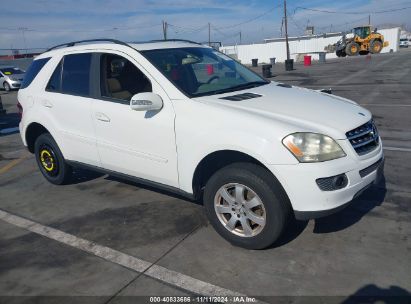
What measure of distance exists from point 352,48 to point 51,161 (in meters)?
39.1

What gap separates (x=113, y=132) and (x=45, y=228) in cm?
130

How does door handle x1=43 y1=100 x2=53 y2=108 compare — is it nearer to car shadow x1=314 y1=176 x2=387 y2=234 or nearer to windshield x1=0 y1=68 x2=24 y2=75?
car shadow x1=314 y1=176 x2=387 y2=234

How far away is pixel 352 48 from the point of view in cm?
3853

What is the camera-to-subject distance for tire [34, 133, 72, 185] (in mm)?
5090

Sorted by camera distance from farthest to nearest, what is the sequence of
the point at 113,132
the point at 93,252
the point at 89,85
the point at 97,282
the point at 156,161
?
the point at 89,85 → the point at 113,132 → the point at 156,161 → the point at 93,252 → the point at 97,282

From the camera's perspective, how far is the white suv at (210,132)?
3.00 metres

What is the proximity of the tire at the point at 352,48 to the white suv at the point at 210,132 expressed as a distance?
37954mm

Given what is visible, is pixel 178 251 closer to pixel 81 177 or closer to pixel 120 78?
pixel 120 78

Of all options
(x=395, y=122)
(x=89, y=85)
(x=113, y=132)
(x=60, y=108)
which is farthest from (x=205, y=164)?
(x=395, y=122)

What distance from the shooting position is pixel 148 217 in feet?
13.8

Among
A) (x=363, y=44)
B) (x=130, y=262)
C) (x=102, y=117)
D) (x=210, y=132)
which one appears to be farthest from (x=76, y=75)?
(x=363, y=44)

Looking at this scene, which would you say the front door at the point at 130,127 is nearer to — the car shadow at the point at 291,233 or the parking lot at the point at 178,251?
the parking lot at the point at 178,251

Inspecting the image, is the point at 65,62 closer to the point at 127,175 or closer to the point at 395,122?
the point at 127,175

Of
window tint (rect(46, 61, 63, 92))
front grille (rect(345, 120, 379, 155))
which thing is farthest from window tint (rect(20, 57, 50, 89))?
front grille (rect(345, 120, 379, 155))
